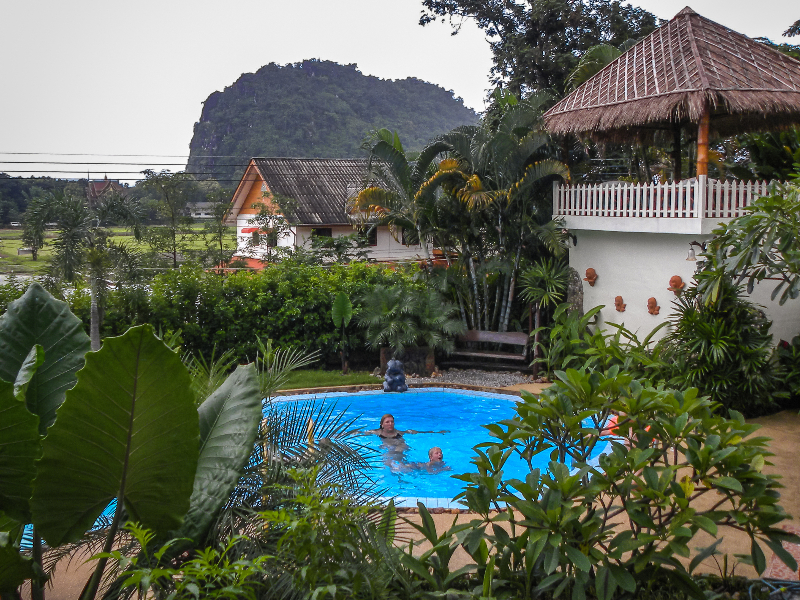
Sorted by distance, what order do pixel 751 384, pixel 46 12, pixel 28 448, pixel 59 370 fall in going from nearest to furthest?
pixel 28 448, pixel 59 370, pixel 751 384, pixel 46 12

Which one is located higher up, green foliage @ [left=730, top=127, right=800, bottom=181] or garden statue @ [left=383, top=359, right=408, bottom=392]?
green foliage @ [left=730, top=127, right=800, bottom=181]

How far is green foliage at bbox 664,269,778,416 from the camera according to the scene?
27.8ft

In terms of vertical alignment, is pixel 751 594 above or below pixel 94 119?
below

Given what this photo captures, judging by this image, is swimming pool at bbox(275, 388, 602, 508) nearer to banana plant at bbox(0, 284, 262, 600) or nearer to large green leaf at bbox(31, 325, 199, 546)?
banana plant at bbox(0, 284, 262, 600)

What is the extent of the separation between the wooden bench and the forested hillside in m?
18.2

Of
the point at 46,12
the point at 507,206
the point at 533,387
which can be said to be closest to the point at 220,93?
the point at 46,12

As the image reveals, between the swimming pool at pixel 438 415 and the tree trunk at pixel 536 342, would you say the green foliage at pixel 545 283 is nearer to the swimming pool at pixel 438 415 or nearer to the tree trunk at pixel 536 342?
the tree trunk at pixel 536 342

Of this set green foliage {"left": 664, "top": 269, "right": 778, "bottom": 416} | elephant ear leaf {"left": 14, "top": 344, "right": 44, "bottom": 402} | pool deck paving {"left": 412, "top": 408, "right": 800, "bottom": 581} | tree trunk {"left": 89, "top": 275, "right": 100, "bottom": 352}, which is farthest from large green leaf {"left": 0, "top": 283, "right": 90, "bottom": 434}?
tree trunk {"left": 89, "top": 275, "right": 100, "bottom": 352}

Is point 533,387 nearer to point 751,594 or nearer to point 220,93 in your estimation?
point 751,594

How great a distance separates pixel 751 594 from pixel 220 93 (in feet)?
113

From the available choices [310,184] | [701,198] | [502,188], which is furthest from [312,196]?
[701,198]

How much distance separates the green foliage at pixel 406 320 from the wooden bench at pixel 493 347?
41 cm

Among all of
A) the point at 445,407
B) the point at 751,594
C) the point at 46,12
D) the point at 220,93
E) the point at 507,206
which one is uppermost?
the point at 220,93

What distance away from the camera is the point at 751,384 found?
27.8 feet
